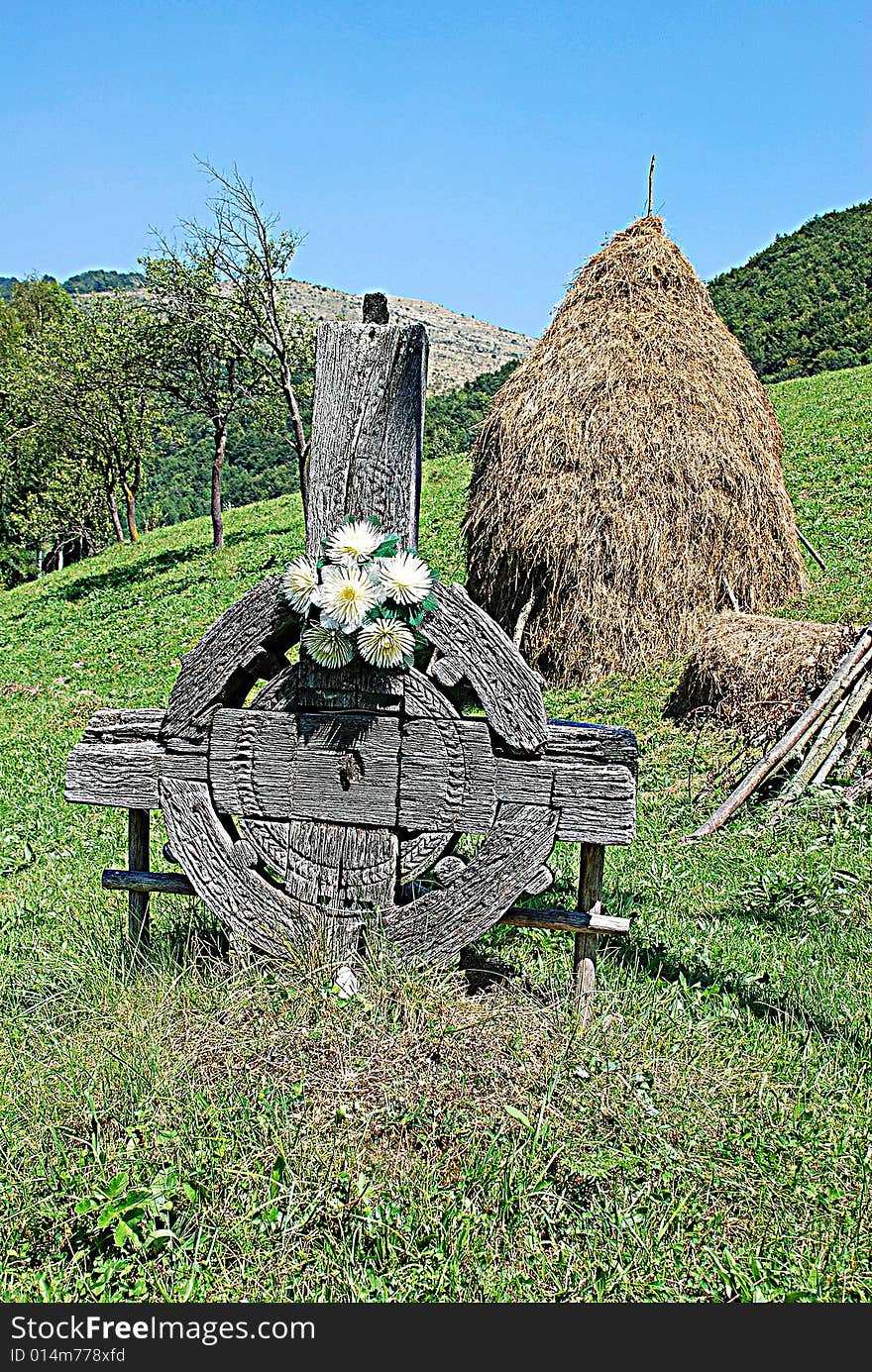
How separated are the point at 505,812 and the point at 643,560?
22.4ft

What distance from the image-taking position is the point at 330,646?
4.02 metres

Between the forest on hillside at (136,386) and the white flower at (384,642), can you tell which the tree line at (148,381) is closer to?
the forest on hillside at (136,386)

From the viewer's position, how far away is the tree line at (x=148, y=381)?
817 inches

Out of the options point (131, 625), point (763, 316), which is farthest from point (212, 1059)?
point (763, 316)

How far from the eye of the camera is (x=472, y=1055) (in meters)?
3.61

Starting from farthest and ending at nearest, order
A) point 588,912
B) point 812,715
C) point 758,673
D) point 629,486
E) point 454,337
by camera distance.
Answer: point 454,337
point 629,486
point 758,673
point 812,715
point 588,912

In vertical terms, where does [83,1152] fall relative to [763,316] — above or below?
below

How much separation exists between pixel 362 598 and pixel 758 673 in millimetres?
5189

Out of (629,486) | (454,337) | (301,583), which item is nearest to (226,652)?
(301,583)

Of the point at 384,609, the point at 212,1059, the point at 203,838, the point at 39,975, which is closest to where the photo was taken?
the point at 212,1059

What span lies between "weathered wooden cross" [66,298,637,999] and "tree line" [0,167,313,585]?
596 inches

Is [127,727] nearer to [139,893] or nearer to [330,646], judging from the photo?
[139,893]

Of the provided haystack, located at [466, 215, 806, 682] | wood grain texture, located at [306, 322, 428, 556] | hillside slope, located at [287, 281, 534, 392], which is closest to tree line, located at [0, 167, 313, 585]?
haystack, located at [466, 215, 806, 682]

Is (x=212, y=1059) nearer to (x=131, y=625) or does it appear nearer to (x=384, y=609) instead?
(x=384, y=609)
